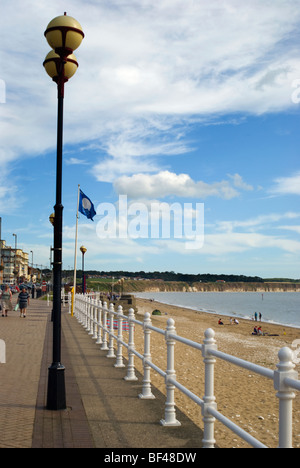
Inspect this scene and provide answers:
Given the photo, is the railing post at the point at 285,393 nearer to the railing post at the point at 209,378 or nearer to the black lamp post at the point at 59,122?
the railing post at the point at 209,378

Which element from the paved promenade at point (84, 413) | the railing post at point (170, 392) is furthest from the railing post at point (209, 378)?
the railing post at point (170, 392)

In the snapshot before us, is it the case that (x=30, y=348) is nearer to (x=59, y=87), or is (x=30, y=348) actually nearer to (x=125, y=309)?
(x=59, y=87)

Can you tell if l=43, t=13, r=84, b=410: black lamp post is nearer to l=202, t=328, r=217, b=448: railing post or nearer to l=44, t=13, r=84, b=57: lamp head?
l=44, t=13, r=84, b=57: lamp head

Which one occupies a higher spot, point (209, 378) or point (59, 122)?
point (59, 122)

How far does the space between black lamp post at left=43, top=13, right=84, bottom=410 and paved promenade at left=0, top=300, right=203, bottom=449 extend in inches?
13.5

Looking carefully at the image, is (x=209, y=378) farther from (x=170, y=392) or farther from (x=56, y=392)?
(x=56, y=392)

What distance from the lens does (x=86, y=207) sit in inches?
993

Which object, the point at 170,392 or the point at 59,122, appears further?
the point at 59,122

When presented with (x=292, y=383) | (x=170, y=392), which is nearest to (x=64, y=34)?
(x=170, y=392)

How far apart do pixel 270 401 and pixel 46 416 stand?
25.2 feet

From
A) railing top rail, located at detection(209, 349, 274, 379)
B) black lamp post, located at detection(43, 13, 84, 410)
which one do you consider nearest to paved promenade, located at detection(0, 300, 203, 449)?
black lamp post, located at detection(43, 13, 84, 410)

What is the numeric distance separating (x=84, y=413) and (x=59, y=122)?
4.30 metres

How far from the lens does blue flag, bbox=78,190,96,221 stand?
25.2 metres
